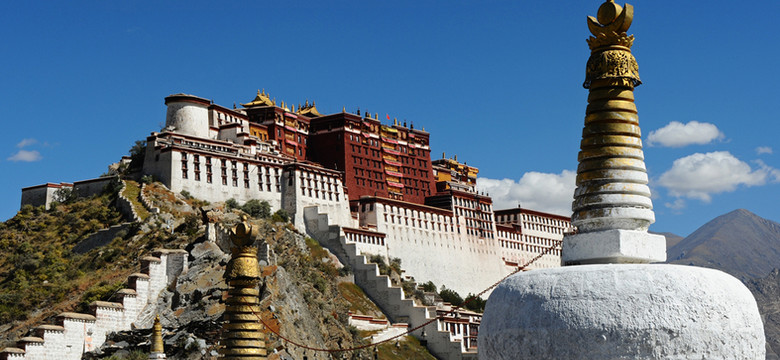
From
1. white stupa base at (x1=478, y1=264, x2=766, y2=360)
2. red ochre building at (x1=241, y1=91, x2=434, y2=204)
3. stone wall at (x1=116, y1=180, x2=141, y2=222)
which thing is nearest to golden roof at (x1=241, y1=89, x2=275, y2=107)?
red ochre building at (x1=241, y1=91, x2=434, y2=204)

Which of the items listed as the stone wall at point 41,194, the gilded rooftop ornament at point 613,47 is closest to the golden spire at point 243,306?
the gilded rooftop ornament at point 613,47

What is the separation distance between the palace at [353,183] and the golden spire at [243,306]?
5353cm

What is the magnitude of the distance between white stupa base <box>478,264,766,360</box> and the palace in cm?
5917

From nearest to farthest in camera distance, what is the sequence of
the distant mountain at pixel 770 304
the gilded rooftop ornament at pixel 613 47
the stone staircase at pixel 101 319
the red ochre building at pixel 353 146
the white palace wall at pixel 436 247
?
the gilded rooftop ornament at pixel 613 47 → the stone staircase at pixel 101 319 → the white palace wall at pixel 436 247 → the red ochre building at pixel 353 146 → the distant mountain at pixel 770 304

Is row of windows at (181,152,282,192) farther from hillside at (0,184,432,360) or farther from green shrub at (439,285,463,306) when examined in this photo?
green shrub at (439,285,463,306)

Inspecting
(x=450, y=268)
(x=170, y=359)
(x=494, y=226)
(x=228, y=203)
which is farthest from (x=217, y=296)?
(x=494, y=226)

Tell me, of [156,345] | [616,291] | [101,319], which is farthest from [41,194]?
[616,291]

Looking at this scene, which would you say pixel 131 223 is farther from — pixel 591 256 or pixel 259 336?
pixel 591 256

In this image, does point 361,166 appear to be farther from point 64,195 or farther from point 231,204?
point 64,195

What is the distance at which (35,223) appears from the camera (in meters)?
75.4

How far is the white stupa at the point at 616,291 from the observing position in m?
10.8

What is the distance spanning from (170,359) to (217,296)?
17.2ft

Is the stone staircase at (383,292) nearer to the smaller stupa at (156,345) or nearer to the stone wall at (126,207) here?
the stone wall at (126,207)

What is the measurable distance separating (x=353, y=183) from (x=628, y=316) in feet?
261
